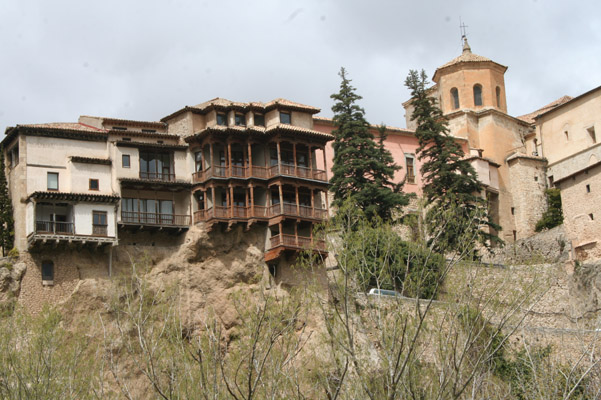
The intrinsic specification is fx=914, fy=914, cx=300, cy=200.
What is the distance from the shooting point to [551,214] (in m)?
58.8

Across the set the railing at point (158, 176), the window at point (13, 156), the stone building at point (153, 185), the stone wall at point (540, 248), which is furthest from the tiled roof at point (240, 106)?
the stone wall at point (540, 248)

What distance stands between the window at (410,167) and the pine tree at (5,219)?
81.7ft

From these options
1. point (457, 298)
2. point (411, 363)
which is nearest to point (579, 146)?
point (457, 298)

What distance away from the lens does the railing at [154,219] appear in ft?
137

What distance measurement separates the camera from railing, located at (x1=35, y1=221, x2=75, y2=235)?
3935 centimetres

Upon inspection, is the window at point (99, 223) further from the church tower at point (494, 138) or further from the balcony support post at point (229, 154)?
the church tower at point (494, 138)

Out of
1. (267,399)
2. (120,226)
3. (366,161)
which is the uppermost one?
(366,161)

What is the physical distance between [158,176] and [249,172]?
4.35 m

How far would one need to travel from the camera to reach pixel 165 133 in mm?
45562

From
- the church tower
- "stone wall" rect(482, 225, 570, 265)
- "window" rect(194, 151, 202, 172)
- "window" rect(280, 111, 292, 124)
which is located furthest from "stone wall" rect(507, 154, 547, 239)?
"window" rect(194, 151, 202, 172)

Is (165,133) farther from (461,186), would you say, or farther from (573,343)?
(573,343)

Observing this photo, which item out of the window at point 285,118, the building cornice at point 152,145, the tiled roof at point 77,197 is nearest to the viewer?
the tiled roof at point 77,197

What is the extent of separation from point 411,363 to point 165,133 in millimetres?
26952

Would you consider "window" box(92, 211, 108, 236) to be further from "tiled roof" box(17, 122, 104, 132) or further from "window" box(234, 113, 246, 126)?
"window" box(234, 113, 246, 126)
